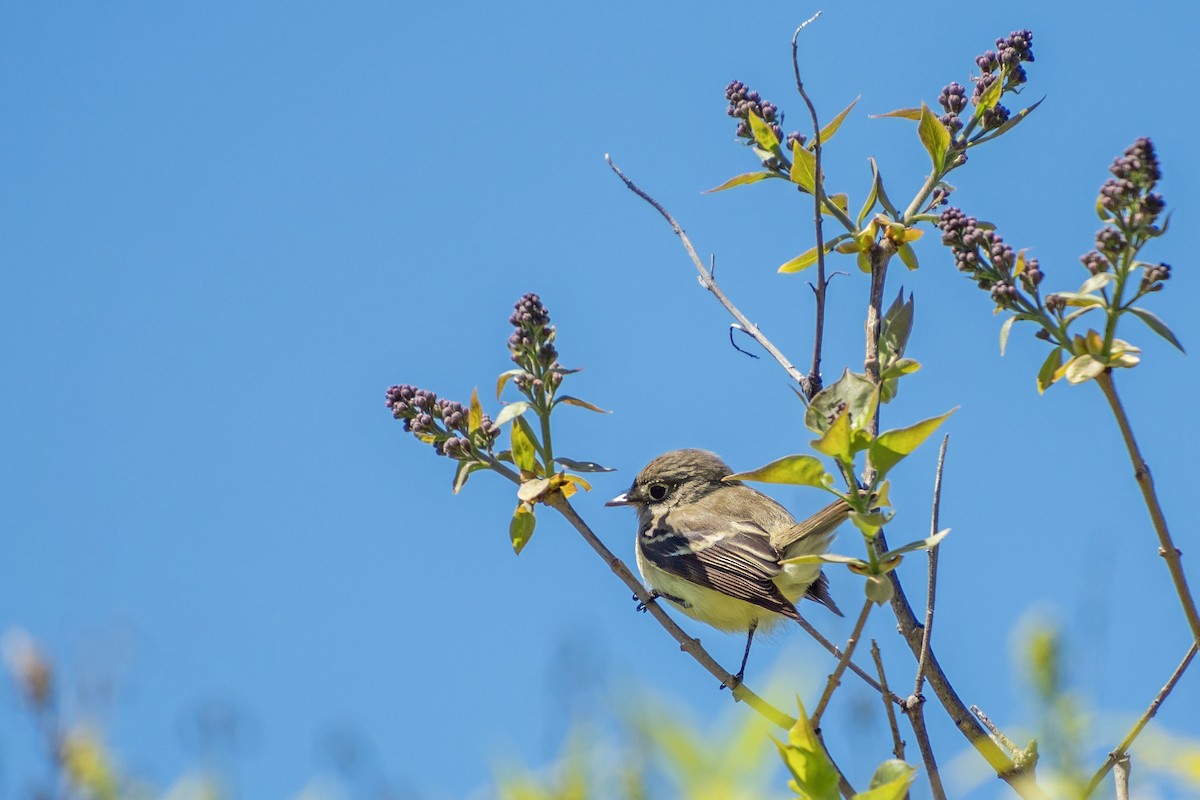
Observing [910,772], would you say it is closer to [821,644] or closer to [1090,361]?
[1090,361]

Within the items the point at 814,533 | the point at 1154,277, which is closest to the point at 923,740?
the point at 1154,277

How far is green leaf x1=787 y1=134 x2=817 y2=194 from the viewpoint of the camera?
3133 millimetres

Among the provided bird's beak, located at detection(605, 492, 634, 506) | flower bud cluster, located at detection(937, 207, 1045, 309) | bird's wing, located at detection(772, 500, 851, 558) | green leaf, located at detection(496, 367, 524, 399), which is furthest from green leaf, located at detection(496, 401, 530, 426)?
bird's beak, located at detection(605, 492, 634, 506)

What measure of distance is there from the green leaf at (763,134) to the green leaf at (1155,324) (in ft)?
→ 4.23

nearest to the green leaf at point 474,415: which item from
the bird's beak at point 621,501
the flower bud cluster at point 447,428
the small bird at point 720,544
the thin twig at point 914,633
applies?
the flower bud cluster at point 447,428

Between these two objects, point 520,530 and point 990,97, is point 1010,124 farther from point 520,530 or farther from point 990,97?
point 520,530

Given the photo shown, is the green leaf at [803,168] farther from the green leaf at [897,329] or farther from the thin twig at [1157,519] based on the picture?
the thin twig at [1157,519]

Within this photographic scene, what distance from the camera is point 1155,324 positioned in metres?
2.08

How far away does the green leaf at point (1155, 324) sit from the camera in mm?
2062

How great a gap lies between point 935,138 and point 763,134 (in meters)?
0.45

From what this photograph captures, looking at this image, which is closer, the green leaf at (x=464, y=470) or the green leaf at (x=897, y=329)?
the green leaf at (x=897, y=329)

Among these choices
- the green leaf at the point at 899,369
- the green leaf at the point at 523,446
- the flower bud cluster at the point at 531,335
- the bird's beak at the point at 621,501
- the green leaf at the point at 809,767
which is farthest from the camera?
the bird's beak at the point at 621,501

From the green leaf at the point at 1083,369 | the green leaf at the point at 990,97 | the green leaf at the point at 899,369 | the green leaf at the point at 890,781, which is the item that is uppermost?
the green leaf at the point at 990,97

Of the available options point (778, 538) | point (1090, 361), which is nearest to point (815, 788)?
point (1090, 361)
